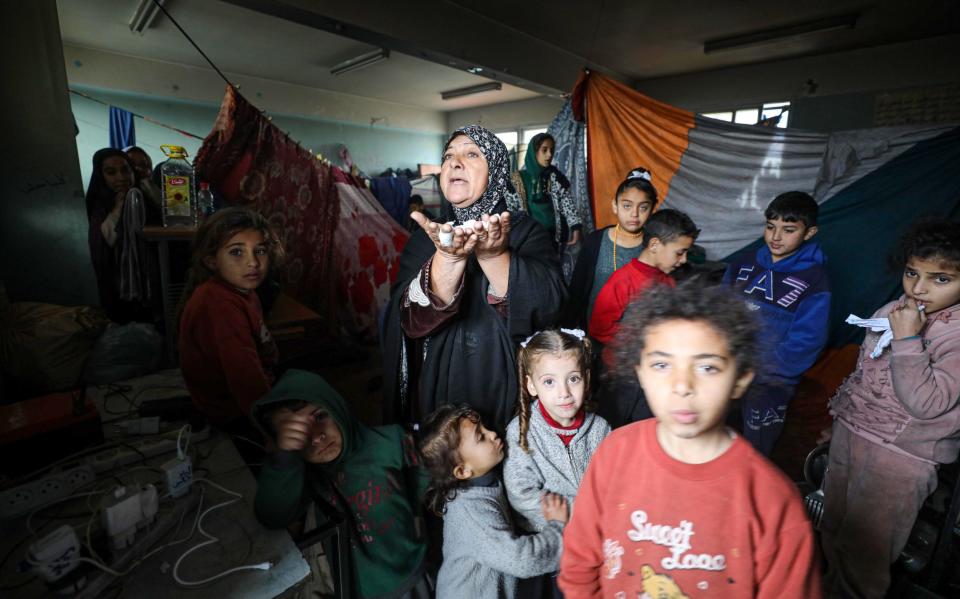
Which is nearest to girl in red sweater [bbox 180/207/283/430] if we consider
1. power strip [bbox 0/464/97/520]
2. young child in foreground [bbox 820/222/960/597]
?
power strip [bbox 0/464/97/520]

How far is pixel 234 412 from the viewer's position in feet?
5.18

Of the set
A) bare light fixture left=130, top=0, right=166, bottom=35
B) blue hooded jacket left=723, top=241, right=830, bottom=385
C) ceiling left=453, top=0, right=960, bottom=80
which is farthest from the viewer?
bare light fixture left=130, top=0, right=166, bottom=35

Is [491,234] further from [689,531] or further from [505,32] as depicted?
[505,32]

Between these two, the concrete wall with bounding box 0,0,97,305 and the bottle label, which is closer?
the concrete wall with bounding box 0,0,97,305

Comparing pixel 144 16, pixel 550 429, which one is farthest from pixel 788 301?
pixel 144 16

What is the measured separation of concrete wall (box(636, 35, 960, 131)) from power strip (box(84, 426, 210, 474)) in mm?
8289

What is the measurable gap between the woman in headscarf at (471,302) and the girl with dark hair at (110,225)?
2295mm

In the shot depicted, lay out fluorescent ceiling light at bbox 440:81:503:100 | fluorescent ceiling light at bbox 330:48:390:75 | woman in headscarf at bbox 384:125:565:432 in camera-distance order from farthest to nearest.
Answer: fluorescent ceiling light at bbox 440:81:503:100, fluorescent ceiling light at bbox 330:48:390:75, woman in headscarf at bbox 384:125:565:432

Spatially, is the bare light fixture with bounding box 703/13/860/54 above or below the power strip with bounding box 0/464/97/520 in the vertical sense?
above

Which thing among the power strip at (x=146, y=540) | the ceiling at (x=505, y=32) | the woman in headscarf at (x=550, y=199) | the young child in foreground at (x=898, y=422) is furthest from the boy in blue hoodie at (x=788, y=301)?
the ceiling at (x=505, y=32)

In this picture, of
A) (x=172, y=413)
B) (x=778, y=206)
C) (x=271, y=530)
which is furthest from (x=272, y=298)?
(x=778, y=206)

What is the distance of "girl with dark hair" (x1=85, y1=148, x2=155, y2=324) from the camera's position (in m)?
2.75

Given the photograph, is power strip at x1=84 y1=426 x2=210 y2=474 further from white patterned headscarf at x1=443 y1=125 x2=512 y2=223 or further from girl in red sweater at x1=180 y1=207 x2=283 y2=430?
white patterned headscarf at x1=443 y1=125 x2=512 y2=223

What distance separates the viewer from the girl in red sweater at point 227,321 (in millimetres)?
1484
